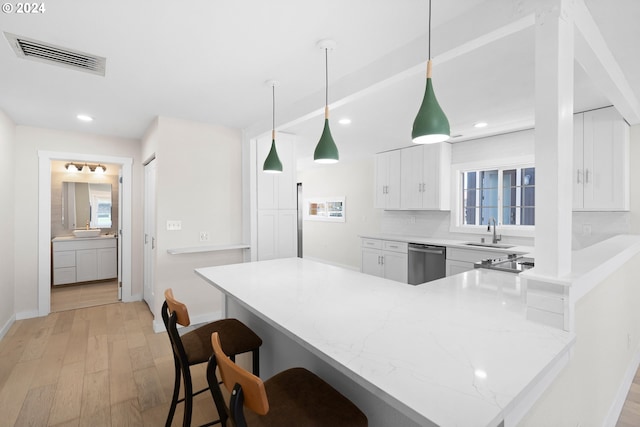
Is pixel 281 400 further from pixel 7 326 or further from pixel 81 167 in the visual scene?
pixel 81 167

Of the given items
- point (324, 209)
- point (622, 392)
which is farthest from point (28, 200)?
point (622, 392)

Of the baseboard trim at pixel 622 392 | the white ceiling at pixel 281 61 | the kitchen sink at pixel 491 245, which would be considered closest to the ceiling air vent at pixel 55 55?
the white ceiling at pixel 281 61

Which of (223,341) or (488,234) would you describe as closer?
(223,341)

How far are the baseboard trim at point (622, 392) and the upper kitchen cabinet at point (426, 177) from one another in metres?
2.48

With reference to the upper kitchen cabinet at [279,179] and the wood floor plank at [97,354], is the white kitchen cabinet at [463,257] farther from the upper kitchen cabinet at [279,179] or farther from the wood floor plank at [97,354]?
the wood floor plank at [97,354]

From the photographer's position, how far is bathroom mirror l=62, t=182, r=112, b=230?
5538 mm

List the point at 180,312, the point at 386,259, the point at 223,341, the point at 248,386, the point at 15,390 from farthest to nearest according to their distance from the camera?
1. the point at 386,259
2. the point at 15,390
3. the point at 223,341
4. the point at 180,312
5. the point at 248,386

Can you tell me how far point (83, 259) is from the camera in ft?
17.4

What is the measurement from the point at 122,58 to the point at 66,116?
1.90 meters

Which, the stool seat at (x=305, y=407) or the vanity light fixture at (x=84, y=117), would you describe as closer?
the stool seat at (x=305, y=407)

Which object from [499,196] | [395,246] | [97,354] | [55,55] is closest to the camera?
[55,55]

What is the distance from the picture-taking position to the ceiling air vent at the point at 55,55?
1898mm

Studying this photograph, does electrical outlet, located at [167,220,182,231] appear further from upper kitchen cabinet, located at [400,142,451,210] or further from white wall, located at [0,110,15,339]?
upper kitchen cabinet, located at [400,142,451,210]

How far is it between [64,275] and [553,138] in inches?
262
